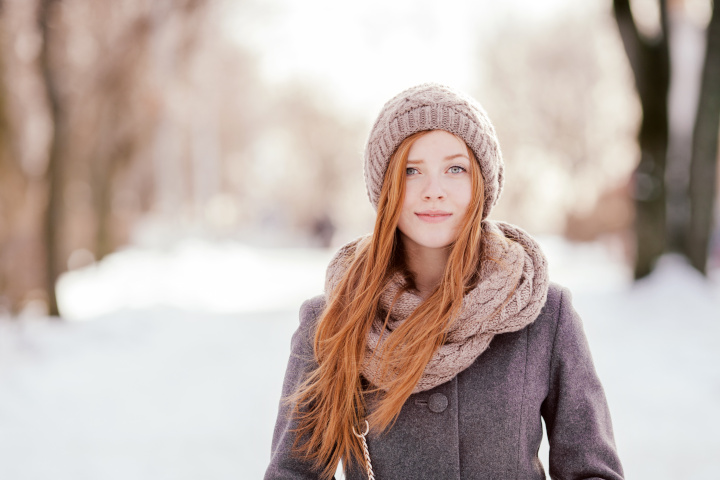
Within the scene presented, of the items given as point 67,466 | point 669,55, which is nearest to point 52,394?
point 67,466

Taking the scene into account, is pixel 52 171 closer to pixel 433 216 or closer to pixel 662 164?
pixel 662 164

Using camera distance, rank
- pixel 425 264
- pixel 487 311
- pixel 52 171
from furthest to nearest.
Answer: pixel 52 171, pixel 425 264, pixel 487 311

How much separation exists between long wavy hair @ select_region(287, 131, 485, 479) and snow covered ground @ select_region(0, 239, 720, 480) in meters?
2.56

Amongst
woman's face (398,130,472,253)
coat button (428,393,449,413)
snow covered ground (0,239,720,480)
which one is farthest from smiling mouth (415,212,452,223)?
snow covered ground (0,239,720,480)

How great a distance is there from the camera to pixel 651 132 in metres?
8.48

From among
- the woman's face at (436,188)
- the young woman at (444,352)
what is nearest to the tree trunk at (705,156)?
the young woman at (444,352)

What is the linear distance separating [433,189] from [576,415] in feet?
2.51

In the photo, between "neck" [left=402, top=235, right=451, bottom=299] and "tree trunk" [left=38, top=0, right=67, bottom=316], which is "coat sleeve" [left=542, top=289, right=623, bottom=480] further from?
"tree trunk" [left=38, top=0, right=67, bottom=316]

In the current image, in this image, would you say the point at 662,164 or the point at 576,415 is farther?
the point at 662,164

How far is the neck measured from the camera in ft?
7.39

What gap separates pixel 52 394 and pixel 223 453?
2.51 m

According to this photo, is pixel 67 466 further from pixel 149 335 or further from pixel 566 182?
pixel 566 182

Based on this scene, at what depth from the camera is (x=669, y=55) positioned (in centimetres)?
854

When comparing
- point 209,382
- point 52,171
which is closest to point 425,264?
point 209,382
